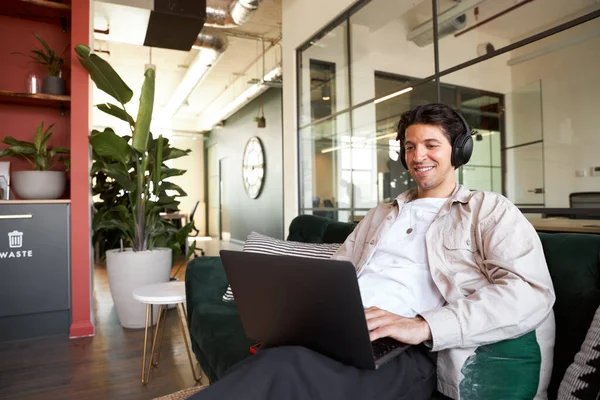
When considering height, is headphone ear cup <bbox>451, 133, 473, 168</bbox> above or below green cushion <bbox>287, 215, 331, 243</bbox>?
above

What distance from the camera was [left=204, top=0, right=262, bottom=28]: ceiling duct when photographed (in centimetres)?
407

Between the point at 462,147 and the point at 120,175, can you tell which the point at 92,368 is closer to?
the point at 120,175

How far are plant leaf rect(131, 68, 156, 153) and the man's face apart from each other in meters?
2.18

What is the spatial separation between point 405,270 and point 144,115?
7.71ft

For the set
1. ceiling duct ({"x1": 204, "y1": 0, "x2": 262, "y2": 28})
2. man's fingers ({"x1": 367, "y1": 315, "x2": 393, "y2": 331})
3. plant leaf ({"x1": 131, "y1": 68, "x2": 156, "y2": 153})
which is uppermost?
ceiling duct ({"x1": 204, "y1": 0, "x2": 262, "y2": 28})

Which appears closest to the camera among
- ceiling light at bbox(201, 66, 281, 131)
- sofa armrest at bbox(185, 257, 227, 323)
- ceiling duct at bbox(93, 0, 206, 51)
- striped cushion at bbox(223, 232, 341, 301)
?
striped cushion at bbox(223, 232, 341, 301)

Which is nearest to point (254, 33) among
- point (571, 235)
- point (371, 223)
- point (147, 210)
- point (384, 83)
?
point (384, 83)

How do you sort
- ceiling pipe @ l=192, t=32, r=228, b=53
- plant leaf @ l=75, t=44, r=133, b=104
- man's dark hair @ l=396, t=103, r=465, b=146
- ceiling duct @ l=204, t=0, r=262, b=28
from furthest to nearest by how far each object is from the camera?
1. ceiling pipe @ l=192, t=32, r=228, b=53
2. ceiling duct @ l=204, t=0, r=262, b=28
3. plant leaf @ l=75, t=44, r=133, b=104
4. man's dark hair @ l=396, t=103, r=465, b=146

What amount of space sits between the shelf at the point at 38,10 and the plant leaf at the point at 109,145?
95 cm

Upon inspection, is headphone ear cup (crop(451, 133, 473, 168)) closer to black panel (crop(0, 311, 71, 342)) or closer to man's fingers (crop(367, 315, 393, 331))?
man's fingers (crop(367, 315, 393, 331))

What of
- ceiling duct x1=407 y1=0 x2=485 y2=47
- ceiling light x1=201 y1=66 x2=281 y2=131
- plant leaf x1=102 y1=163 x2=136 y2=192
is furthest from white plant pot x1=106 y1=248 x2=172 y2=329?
ceiling light x1=201 y1=66 x2=281 y2=131

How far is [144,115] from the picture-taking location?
116 inches

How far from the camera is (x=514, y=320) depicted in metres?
0.95

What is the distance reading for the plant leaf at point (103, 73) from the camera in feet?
9.14
